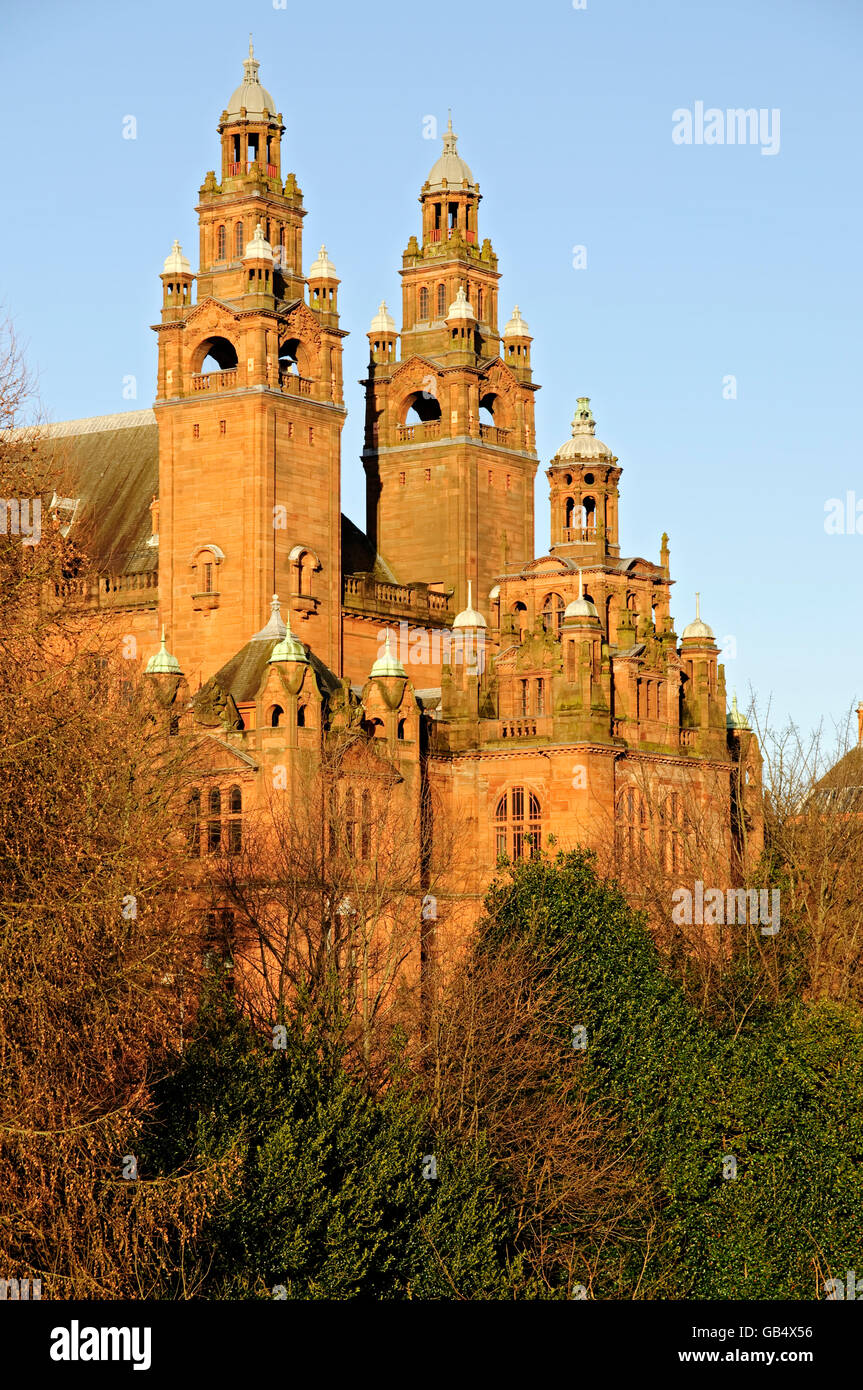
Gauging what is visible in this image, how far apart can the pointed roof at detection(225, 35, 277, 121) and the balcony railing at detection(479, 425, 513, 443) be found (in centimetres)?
1724

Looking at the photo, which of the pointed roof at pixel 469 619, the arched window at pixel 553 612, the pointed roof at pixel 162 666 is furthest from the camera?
the arched window at pixel 553 612

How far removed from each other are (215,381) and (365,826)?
20.3 metres

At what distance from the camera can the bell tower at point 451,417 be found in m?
104

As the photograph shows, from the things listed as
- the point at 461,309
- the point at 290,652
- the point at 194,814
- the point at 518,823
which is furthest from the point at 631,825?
the point at 461,309

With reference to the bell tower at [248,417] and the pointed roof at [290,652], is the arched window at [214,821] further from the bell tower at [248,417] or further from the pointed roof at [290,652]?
the bell tower at [248,417]

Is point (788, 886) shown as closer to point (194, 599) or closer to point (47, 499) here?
point (194, 599)

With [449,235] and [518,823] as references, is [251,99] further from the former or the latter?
[518,823]

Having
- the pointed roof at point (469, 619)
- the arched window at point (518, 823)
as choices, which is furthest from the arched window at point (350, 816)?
the pointed roof at point (469, 619)

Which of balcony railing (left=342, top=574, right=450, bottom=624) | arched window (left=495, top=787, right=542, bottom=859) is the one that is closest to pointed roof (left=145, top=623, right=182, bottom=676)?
balcony railing (left=342, top=574, right=450, bottom=624)

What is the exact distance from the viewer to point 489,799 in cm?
9362

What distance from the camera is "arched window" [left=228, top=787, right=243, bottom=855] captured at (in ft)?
279
